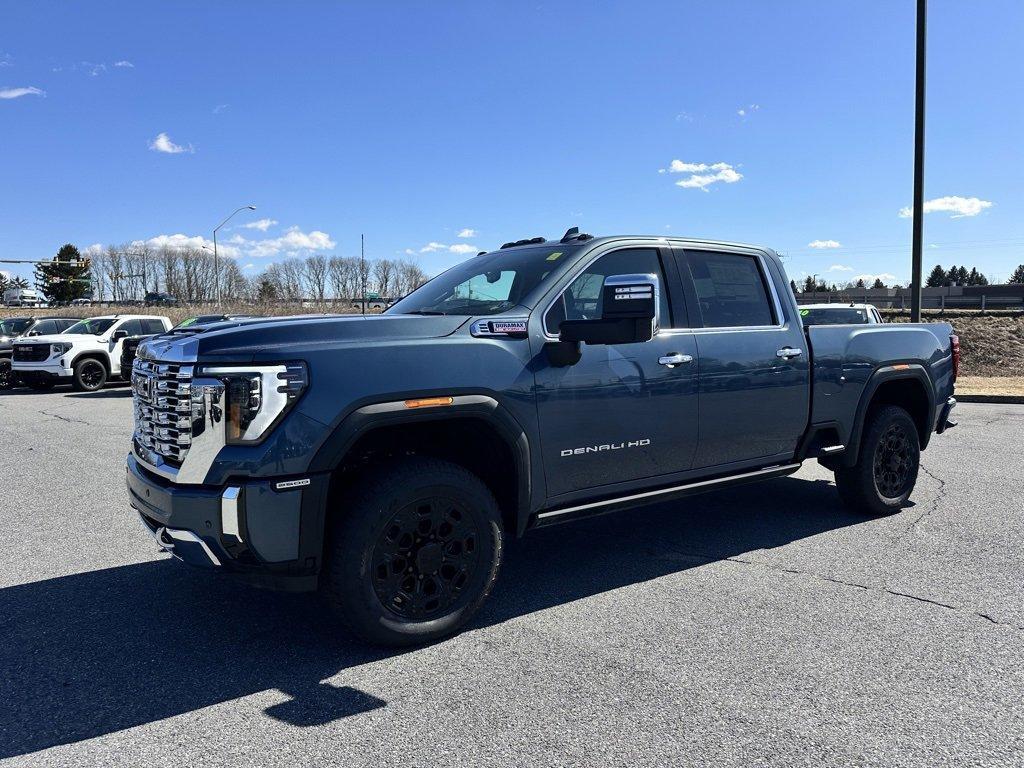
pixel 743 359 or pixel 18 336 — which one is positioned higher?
pixel 18 336

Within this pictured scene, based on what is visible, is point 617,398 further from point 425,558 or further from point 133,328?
point 133,328

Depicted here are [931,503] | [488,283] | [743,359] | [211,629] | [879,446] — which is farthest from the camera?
[931,503]

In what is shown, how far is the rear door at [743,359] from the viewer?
481cm

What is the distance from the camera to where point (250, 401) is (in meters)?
3.31

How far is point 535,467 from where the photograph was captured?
403 cm

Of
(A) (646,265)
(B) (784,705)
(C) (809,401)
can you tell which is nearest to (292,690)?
(B) (784,705)

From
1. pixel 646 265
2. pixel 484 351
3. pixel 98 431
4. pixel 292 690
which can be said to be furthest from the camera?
pixel 98 431

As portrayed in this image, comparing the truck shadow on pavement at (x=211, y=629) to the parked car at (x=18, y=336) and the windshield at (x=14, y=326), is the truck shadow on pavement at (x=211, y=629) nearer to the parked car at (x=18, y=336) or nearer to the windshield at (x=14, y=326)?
the parked car at (x=18, y=336)

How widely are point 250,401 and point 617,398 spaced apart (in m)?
1.94

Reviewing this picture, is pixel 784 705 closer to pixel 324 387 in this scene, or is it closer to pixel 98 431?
pixel 324 387

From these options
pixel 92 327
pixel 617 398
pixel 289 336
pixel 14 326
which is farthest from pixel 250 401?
pixel 14 326

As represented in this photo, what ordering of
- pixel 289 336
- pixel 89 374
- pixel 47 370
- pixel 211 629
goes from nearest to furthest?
pixel 289 336, pixel 211 629, pixel 47 370, pixel 89 374

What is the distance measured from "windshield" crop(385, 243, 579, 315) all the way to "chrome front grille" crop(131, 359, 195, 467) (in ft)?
5.15

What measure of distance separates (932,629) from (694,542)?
179 cm
